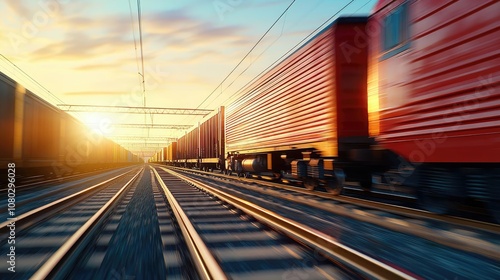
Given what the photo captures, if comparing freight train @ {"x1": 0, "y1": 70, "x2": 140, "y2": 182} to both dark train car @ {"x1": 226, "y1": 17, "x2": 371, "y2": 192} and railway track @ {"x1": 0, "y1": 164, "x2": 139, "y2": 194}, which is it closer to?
railway track @ {"x1": 0, "y1": 164, "x2": 139, "y2": 194}

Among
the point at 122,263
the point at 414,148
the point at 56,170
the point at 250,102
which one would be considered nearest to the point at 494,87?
the point at 414,148

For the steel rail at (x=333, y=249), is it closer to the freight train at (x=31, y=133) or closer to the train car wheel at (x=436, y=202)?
the train car wheel at (x=436, y=202)

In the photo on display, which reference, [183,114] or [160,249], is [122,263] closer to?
[160,249]

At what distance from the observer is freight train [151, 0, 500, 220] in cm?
564

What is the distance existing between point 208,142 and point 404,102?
956 inches

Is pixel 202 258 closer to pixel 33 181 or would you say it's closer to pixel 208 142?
pixel 33 181

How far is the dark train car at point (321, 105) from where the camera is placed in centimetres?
1005

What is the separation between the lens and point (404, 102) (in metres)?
7.23

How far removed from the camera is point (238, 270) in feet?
13.9

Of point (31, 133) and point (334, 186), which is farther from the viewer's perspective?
point (31, 133)

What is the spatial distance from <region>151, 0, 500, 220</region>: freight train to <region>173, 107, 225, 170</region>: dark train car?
1241cm

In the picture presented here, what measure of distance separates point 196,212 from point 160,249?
11.9 feet

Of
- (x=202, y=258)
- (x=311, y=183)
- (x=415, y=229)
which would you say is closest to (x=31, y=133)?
(x=311, y=183)

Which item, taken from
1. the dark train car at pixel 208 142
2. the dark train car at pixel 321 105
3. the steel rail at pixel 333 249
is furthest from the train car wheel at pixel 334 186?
the dark train car at pixel 208 142
